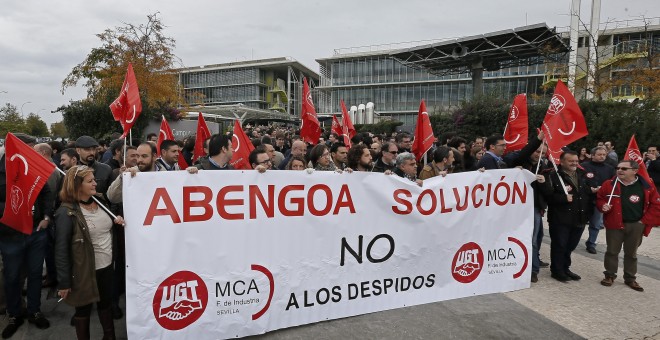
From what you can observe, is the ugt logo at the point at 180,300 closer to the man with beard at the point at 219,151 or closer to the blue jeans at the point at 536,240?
the man with beard at the point at 219,151

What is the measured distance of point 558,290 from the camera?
4.94 meters

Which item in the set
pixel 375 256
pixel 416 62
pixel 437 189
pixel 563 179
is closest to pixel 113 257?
pixel 375 256

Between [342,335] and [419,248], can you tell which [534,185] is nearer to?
[419,248]

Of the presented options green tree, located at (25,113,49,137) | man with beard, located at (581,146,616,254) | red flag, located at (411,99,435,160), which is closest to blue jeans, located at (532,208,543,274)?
red flag, located at (411,99,435,160)

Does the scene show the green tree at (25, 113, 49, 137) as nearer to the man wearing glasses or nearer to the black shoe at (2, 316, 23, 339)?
the black shoe at (2, 316, 23, 339)

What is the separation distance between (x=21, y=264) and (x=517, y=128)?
20.2 ft

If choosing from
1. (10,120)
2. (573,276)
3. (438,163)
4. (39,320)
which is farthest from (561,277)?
(10,120)

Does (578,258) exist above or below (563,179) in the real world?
below

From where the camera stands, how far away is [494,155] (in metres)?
→ 5.71

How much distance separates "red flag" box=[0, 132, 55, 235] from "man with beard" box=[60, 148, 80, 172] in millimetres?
1646

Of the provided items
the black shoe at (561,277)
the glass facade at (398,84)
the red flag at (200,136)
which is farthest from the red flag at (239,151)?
the glass facade at (398,84)

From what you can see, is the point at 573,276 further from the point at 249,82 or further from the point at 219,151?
the point at 249,82

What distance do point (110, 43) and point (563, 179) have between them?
2062 cm

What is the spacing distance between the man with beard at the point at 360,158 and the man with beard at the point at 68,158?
3.42 metres
